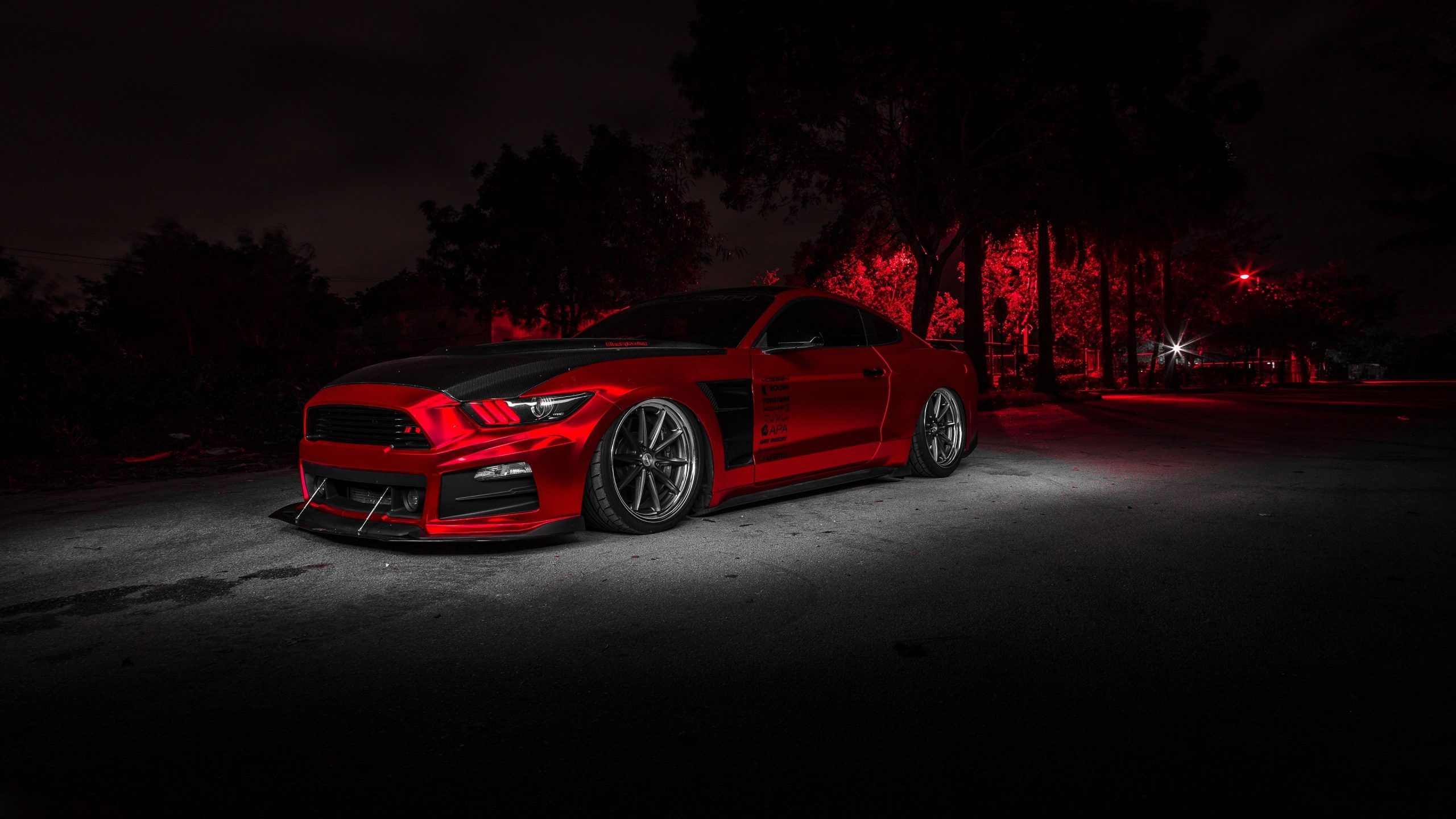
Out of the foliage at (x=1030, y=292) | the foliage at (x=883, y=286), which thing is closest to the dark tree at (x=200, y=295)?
the foliage at (x=883, y=286)

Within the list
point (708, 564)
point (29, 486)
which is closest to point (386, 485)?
point (708, 564)

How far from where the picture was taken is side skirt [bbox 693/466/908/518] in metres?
5.48

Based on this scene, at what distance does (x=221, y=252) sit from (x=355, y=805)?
53.7 metres

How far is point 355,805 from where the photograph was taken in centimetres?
198

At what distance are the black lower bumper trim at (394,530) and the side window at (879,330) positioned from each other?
2992 millimetres

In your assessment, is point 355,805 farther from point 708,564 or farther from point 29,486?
point 29,486

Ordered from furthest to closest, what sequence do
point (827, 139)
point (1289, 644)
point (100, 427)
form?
point (827, 139) < point (100, 427) < point (1289, 644)

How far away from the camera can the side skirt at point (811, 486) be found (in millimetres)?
5480

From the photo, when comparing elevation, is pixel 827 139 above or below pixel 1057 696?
above

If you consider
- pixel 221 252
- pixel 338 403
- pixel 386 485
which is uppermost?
pixel 221 252

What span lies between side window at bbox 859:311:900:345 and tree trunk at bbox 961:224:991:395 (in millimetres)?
14836

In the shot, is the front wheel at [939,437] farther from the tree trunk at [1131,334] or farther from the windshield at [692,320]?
the tree trunk at [1131,334]

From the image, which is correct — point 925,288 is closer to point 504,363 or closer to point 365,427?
point 504,363

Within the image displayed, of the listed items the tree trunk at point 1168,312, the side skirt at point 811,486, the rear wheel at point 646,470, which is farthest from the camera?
the tree trunk at point 1168,312
